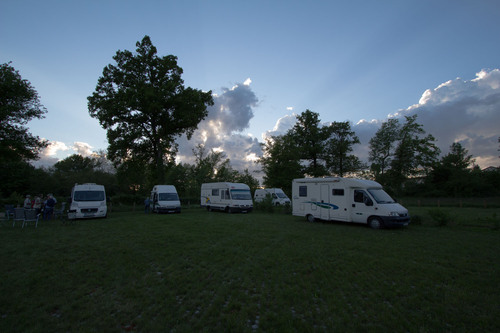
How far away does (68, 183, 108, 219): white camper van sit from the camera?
16.1 m

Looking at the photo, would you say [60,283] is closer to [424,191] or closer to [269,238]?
[269,238]

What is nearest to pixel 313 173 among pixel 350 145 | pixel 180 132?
pixel 350 145

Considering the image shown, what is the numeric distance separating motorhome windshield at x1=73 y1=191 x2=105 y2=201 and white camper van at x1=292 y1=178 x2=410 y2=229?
1330cm

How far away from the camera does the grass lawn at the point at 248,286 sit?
3.62 meters

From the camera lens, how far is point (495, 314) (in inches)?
149

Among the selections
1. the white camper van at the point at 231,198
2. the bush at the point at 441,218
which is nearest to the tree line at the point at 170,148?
the white camper van at the point at 231,198

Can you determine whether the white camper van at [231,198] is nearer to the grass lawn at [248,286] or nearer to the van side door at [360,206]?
the van side door at [360,206]

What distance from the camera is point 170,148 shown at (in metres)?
28.5

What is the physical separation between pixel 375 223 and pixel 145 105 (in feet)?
72.5

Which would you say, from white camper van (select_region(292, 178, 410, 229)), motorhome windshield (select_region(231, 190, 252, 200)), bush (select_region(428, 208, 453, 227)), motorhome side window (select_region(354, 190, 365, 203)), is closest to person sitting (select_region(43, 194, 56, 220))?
motorhome windshield (select_region(231, 190, 252, 200))

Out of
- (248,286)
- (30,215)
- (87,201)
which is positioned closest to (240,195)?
(87,201)

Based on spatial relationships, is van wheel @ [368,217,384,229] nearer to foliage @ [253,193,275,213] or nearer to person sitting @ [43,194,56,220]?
foliage @ [253,193,275,213]

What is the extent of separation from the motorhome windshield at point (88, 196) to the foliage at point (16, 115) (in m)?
12.7

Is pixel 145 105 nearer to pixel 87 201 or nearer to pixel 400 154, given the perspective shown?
pixel 87 201
